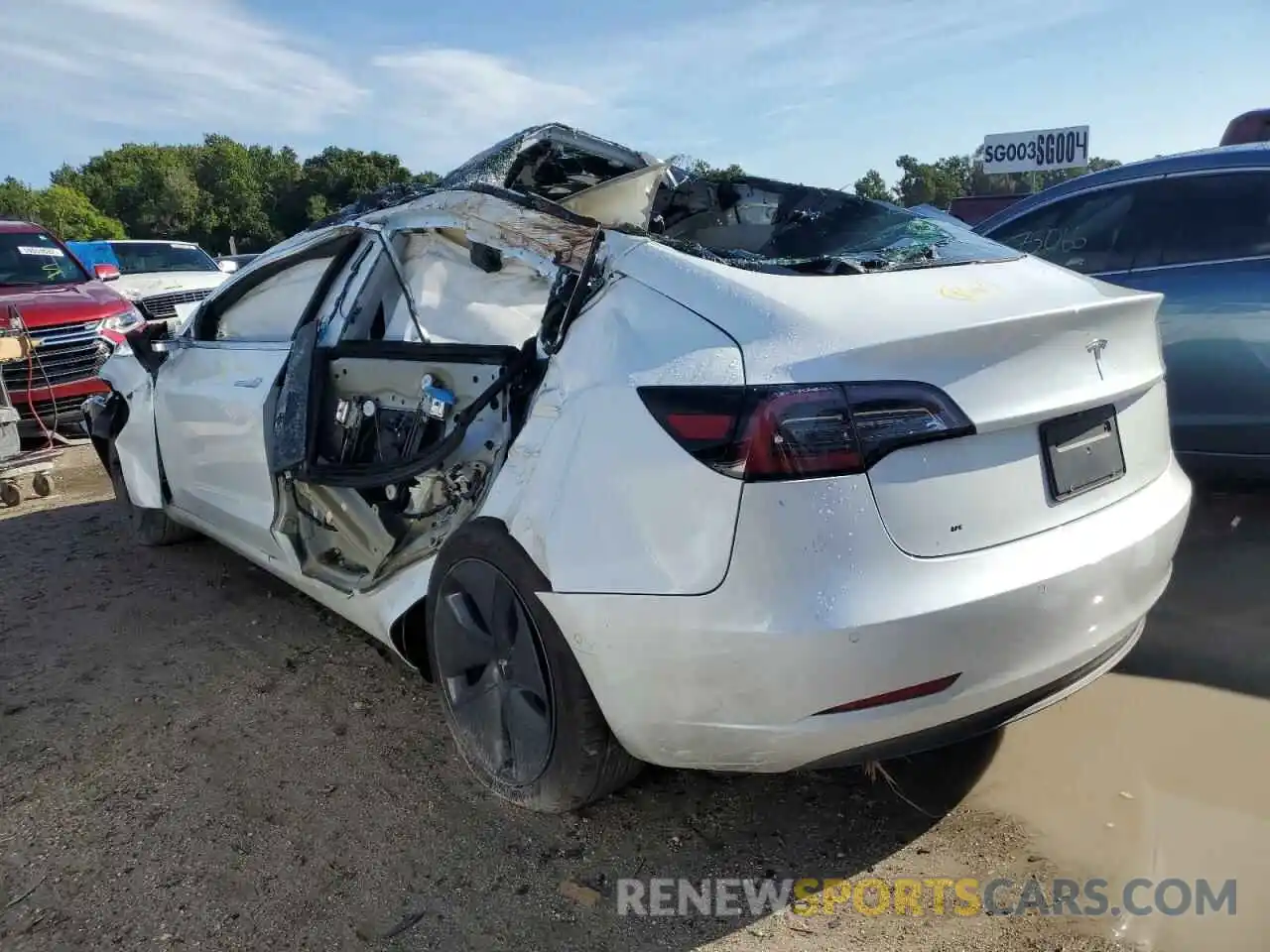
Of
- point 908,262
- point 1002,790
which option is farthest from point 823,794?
point 908,262

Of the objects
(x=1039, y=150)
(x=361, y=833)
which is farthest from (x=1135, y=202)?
(x=1039, y=150)

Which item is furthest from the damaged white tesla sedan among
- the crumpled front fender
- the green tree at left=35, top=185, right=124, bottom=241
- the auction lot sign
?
the green tree at left=35, top=185, right=124, bottom=241

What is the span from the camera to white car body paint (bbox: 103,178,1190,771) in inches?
72.7

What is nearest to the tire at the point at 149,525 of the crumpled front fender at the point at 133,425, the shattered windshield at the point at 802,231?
the crumpled front fender at the point at 133,425

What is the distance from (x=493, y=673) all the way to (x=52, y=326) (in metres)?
7.67

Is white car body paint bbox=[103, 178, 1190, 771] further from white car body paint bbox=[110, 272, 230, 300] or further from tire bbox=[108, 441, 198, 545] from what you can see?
white car body paint bbox=[110, 272, 230, 300]

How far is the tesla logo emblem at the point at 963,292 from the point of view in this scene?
2127 mm

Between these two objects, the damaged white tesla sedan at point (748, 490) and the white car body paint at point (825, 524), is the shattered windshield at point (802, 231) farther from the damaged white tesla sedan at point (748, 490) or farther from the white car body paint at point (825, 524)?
the white car body paint at point (825, 524)

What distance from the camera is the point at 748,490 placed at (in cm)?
185

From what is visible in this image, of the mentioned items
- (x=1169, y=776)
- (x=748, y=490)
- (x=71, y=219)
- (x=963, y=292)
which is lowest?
(x=1169, y=776)

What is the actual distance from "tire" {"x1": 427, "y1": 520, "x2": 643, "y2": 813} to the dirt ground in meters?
0.18

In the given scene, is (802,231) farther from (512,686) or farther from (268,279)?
(268,279)

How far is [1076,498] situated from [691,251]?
1.05 metres

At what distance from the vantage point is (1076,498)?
2.11 meters
